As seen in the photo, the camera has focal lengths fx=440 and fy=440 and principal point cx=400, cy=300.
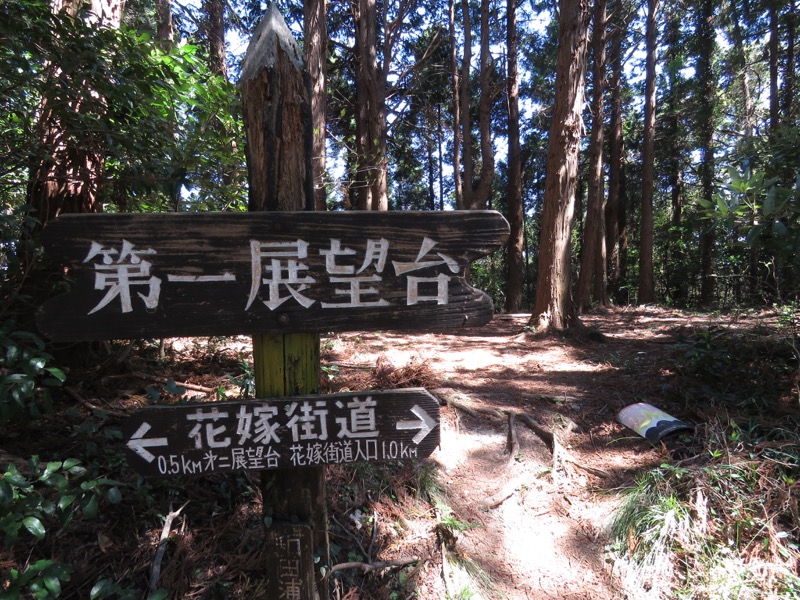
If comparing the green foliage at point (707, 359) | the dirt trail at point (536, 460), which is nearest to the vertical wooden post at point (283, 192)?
the dirt trail at point (536, 460)

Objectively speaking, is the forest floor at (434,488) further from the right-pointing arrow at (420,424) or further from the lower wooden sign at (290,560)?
the right-pointing arrow at (420,424)

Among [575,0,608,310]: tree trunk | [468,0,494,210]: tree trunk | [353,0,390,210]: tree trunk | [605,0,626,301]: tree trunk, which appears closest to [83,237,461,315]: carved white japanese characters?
[353,0,390,210]: tree trunk

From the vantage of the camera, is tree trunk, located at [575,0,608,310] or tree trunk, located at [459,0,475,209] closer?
tree trunk, located at [575,0,608,310]

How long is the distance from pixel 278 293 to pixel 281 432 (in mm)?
527

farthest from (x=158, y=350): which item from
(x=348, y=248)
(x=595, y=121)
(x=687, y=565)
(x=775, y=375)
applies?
(x=595, y=121)

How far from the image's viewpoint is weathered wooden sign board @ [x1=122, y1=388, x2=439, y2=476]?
158cm

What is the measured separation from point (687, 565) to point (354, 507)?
1.91m

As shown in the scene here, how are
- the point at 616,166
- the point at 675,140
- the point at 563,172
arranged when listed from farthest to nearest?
the point at 675,140, the point at 616,166, the point at 563,172

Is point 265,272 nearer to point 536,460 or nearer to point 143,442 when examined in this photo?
point 143,442

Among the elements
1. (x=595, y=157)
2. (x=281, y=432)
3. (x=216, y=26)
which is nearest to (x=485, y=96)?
(x=595, y=157)

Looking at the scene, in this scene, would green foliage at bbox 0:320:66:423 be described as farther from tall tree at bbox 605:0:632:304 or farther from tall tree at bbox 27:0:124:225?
tall tree at bbox 605:0:632:304

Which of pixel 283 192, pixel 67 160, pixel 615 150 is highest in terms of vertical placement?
pixel 615 150

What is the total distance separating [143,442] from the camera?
157 centimetres

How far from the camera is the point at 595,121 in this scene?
11586mm
